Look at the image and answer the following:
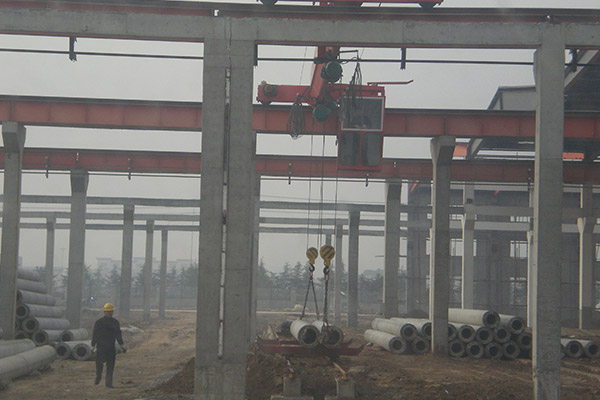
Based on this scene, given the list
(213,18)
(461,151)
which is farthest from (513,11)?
(461,151)

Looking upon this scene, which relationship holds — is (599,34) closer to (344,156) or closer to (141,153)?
(344,156)

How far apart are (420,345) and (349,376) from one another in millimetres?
6868

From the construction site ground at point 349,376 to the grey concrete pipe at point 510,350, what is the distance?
0.20m

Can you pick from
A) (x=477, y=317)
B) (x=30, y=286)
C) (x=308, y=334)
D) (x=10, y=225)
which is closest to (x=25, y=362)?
(x=10, y=225)

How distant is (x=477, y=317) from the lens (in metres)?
21.0

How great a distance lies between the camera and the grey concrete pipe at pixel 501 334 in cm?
2048

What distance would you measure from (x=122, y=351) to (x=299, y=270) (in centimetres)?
7797

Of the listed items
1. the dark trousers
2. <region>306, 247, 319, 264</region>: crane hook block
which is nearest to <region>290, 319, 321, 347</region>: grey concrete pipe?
<region>306, 247, 319, 264</region>: crane hook block

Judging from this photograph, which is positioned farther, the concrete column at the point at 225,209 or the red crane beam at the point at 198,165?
the red crane beam at the point at 198,165

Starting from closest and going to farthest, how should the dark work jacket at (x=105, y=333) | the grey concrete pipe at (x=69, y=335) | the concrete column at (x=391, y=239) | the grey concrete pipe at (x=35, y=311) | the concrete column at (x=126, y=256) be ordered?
the dark work jacket at (x=105, y=333)
the grey concrete pipe at (x=35, y=311)
the grey concrete pipe at (x=69, y=335)
the concrete column at (x=391, y=239)
the concrete column at (x=126, y=256)

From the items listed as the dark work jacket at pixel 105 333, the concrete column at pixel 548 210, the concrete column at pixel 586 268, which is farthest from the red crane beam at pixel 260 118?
the concrete column at pixel 586 268

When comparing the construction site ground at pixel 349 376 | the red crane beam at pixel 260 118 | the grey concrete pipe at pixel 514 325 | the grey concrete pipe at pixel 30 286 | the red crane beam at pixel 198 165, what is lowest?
the construction site ground at pixel 349 376

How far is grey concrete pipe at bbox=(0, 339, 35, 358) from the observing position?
1624 centimetres

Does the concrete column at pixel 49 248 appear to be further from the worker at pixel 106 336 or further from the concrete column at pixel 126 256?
the worker at pixel 106 336
